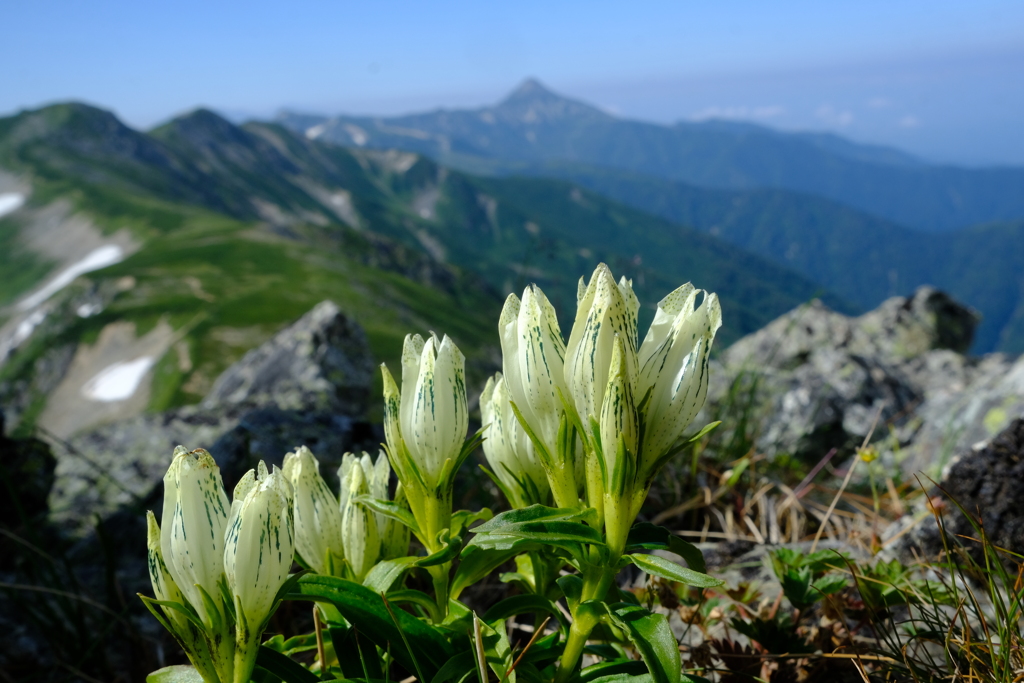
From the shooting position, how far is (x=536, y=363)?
1911 millimetres

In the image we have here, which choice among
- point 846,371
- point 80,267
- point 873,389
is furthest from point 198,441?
point 80,267

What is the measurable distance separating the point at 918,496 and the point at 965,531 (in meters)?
1.28

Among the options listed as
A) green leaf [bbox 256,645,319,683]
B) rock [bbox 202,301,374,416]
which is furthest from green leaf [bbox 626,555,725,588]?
rock [bbox 202,301,374,416]

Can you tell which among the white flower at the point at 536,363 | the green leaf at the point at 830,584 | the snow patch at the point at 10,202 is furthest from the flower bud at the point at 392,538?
the snow patch at the point at 10,202

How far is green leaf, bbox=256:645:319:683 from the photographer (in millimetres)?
2010

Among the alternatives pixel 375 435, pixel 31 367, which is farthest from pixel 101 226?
pixel 375 435

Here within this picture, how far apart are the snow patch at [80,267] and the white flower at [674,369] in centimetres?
11543

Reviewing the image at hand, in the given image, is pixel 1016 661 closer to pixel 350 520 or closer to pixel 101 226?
pixel 350 520

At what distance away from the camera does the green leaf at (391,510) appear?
7.13 feet

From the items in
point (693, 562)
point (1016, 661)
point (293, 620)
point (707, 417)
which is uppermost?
Result: point (693, 562)

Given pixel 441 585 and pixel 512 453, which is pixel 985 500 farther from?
pixel 441 585

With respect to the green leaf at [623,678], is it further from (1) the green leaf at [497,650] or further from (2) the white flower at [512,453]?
(2) the white flower at [512,453]

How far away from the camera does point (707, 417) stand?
8.12m

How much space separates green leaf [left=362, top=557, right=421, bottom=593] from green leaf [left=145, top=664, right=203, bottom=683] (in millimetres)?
565
